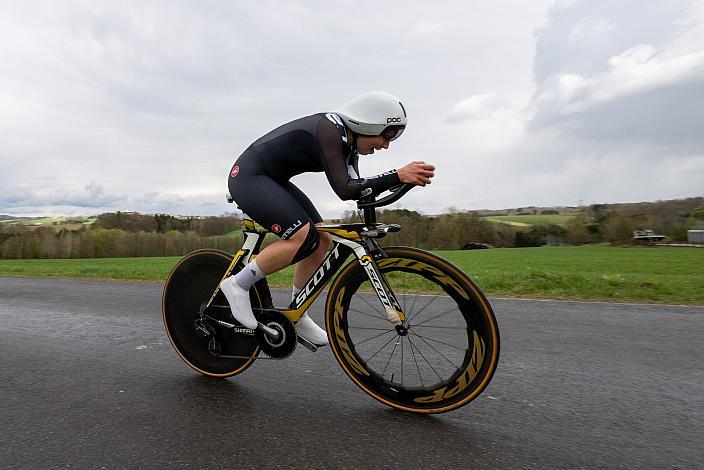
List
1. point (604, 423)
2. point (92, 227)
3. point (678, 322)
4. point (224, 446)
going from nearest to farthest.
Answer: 1. point (224, 446)
2. point (604, 423)
3. point (678, 322)
4. point (92, 227)

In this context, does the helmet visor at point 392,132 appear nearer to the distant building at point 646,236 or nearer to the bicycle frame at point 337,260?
the bicycle frame at point 337,260

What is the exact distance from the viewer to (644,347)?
4004 mm

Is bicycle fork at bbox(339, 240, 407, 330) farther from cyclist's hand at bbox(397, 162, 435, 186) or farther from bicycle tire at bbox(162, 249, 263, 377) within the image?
bicycle tire at bbox(162, 249, 263, 377)

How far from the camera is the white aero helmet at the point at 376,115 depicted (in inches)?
103

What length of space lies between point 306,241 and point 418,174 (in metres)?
0.87

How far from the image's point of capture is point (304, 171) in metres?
3.07

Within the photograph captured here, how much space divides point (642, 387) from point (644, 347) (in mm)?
1253

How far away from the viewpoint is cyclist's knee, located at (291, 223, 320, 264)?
285 cm

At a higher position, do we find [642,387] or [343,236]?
[343,236]

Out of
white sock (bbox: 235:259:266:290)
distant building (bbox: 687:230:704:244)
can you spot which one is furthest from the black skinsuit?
distant building (bbox: 687:230:704:244)

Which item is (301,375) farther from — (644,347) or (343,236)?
(644,347)

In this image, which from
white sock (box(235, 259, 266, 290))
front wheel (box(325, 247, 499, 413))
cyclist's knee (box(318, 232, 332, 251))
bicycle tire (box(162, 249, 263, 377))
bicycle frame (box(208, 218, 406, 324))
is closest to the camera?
front wheel (box(325, 247, 499, 413))

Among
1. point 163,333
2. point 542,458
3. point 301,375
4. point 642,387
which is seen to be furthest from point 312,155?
point 163,333

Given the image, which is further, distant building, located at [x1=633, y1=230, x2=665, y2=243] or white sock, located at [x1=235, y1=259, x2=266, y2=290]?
distant building, located at [x1=633, y1=230, x2=665, y2=243]
